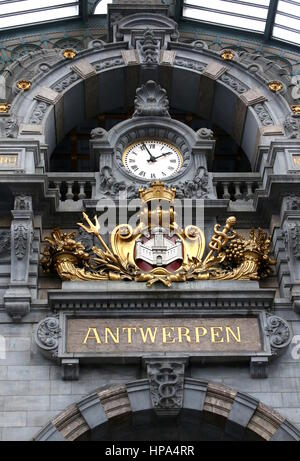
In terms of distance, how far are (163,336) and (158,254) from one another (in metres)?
2.02

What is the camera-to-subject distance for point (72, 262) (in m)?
19.0

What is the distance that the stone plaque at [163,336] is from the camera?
1762 centimetres

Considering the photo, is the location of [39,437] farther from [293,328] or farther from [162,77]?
[162,77]

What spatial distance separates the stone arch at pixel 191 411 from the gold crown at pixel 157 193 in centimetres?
444

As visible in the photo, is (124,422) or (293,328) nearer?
(124,422)

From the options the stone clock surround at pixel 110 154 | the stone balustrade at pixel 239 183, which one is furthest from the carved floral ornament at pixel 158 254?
the stone balustrade at pixel 239 183

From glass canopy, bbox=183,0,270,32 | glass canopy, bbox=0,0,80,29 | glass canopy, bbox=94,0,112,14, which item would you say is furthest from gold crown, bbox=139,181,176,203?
glass canopy, bbox=94,0,112,14

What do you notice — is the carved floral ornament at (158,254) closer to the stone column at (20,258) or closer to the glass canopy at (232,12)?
the stone column at (20,258)

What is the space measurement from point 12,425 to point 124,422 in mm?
2024

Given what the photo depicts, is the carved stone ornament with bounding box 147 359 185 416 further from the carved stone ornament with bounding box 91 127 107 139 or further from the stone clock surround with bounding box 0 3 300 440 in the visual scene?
the carved stone ornament with bounding box 91 127 107 139

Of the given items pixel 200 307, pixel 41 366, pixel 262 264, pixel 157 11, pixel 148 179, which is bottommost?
pixel 41 366

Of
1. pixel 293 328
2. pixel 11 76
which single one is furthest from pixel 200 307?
pixel 11 76

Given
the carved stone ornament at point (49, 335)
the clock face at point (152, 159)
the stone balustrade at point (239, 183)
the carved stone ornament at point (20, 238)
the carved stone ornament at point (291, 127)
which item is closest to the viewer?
the carved stone ornament at point (49, 335)

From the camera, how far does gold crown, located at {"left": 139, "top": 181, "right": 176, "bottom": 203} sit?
20062 mm
